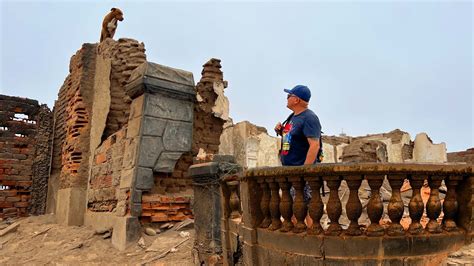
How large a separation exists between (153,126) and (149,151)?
0.42m

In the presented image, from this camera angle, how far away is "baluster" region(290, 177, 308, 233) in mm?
2821

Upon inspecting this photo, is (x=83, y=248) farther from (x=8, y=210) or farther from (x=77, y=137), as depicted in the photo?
(x=8, y=210)

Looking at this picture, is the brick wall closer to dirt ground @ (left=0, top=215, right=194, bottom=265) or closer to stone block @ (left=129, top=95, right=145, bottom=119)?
stone block @ (left=129, top=95, right=145, bottom=119)

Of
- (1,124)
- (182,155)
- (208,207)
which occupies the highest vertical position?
(1,124)

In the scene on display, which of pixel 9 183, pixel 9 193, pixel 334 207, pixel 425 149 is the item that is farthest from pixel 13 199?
pixel 425 149

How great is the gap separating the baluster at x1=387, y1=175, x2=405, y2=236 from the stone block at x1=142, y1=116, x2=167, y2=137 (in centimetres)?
417

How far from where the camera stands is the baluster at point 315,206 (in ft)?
9.02

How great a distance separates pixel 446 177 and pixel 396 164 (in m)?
0.46

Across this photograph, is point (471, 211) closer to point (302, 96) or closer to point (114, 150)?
point (302, 96)

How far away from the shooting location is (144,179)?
5.86 metres

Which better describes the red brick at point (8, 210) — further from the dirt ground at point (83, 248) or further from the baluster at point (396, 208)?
the baluster at point (396, 208)

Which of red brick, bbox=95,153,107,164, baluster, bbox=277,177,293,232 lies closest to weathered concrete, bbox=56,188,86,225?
red brick, bbox=95,153,107,164

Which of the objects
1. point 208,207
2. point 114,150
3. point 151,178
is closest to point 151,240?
point 151,178

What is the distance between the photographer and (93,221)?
23.6 ft
